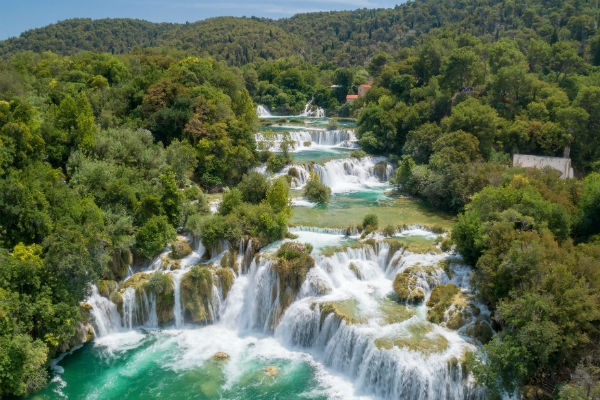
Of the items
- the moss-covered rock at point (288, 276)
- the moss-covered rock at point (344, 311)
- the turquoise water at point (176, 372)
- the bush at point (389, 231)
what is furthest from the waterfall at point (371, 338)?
the bush at point (389, 231)

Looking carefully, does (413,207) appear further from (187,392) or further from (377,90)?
(377,90)

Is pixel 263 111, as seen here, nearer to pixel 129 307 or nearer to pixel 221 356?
pixel 129 307

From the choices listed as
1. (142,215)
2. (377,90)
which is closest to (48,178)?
(142,215)

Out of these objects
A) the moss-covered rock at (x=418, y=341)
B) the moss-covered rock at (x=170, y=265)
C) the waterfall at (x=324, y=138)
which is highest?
the waterfall at (x=324, y=138)

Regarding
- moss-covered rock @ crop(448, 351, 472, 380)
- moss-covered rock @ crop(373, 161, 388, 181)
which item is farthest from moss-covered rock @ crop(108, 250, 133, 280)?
moss-covered rock @ crop(373, 161, 388, 181)

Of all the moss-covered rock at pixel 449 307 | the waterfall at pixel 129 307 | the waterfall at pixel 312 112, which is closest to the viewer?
the moss-covered rock at pixel 449 307

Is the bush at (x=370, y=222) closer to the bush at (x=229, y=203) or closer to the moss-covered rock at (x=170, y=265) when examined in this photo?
the bush at (x=229, y=203)
